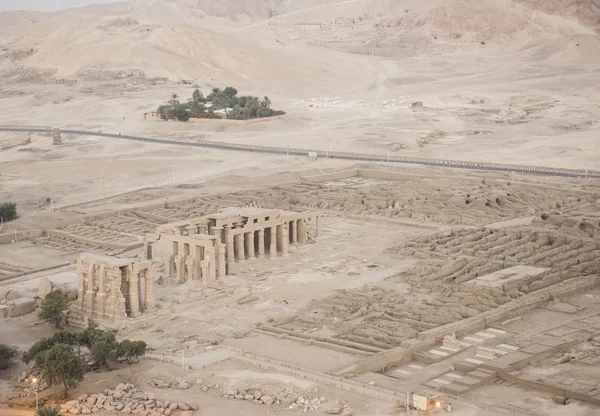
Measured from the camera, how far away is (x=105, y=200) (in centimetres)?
6153

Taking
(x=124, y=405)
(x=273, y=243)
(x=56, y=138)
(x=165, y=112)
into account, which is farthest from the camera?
(x=165, y=112)

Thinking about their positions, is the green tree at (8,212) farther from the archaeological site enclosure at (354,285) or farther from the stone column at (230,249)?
the stone column at (230,249)

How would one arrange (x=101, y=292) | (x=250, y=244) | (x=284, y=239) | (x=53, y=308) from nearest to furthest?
(x=53, y=308)
(x=101, y=292)
(x=250, y=244)
(x=284, y=239)

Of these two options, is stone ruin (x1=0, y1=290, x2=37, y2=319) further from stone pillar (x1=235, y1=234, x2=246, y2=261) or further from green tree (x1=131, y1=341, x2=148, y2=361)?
stone pillar (x1=235, y1=234, x2=246, y2=261)

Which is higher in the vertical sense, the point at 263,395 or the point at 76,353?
the point at 76,353

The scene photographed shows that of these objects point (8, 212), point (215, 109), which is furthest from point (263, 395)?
point (215, 109)

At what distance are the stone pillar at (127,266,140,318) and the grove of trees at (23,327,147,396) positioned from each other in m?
3.51

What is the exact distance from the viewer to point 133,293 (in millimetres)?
37062

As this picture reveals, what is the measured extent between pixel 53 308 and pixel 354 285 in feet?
38.1

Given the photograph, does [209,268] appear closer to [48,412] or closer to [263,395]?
[263,395]

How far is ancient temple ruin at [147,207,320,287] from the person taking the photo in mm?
41719

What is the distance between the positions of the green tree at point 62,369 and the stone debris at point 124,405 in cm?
55

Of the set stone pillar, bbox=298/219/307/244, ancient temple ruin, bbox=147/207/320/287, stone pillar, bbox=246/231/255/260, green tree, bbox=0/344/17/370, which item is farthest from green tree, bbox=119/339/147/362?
stone pillar, bbox=298/219/307/244

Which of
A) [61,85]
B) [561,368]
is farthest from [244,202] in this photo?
[61,85]
